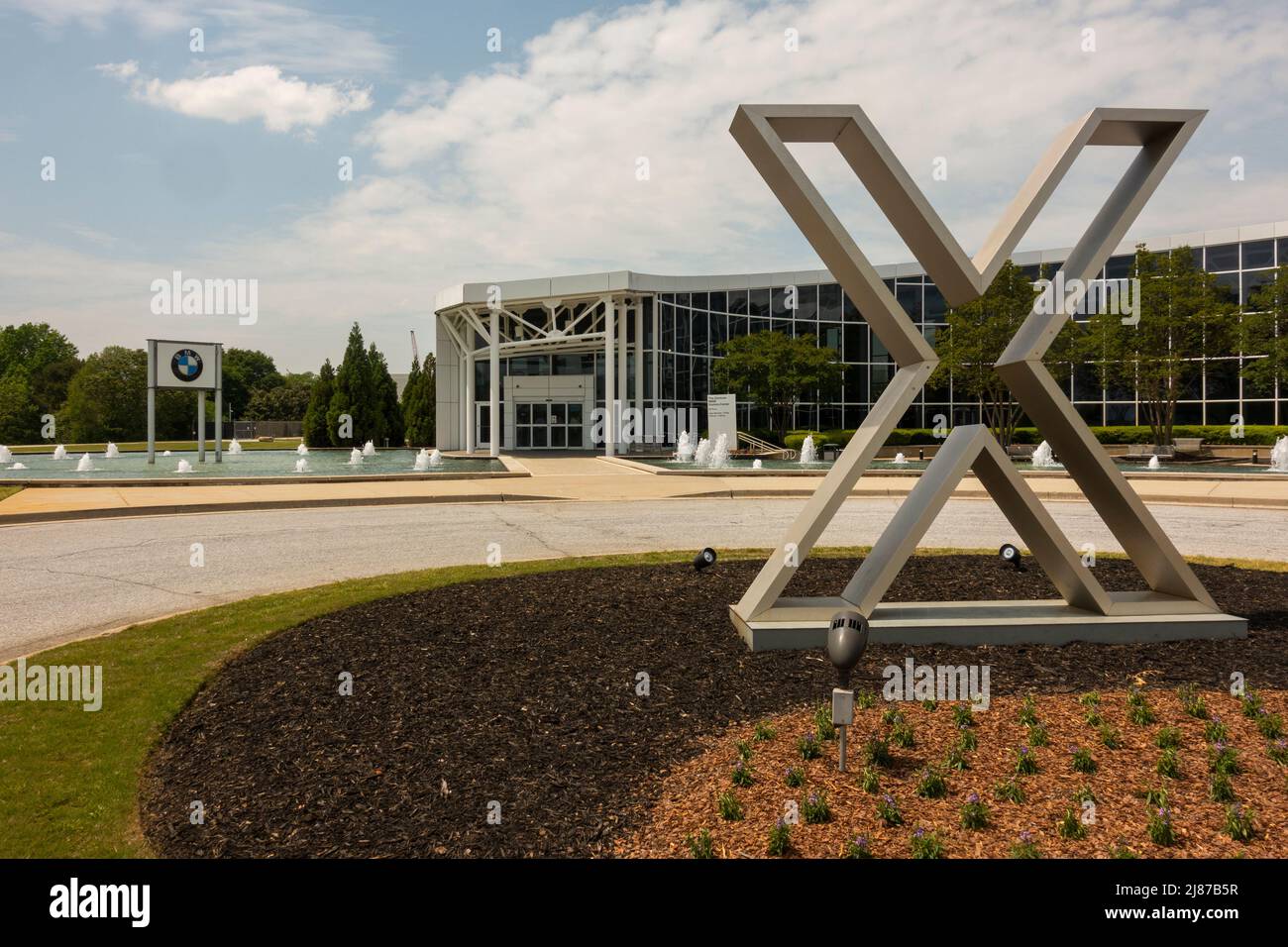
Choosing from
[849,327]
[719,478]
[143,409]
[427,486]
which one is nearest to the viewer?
[427,486]

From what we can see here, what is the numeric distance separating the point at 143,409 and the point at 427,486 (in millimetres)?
51138

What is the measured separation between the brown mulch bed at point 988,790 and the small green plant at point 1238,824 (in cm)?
3

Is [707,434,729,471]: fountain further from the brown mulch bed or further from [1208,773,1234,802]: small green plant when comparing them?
[1208,773,1234,802]: small green plant

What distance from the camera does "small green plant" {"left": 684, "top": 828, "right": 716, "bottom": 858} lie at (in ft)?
11.3

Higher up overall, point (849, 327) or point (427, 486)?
point (849, 327)

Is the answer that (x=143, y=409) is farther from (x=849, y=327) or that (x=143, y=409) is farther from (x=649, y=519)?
(x=649, y=519)

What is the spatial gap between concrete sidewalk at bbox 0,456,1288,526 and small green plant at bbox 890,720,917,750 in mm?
15034

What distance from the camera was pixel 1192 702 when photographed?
4.89 metres

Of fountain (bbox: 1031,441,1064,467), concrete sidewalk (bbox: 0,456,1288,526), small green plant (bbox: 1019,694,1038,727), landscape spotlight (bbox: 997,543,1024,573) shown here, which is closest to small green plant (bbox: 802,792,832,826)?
small green plant (bbox: 1019,694,1038,727)

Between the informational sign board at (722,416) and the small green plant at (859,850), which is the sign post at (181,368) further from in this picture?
the small green plant at (859,850)

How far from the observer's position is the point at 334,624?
700 cm

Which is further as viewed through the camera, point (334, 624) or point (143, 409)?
point (143, 409)
